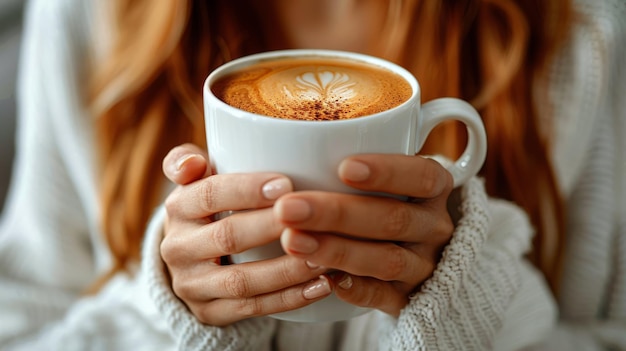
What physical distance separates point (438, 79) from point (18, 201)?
0.69 metres

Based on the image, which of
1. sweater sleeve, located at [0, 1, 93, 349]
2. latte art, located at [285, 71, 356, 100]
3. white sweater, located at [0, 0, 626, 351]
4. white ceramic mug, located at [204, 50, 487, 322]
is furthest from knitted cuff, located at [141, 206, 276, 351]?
sweater sleeve, located at [0, 1, 93, 349]

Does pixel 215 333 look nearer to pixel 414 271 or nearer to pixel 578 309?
pixel 414 271

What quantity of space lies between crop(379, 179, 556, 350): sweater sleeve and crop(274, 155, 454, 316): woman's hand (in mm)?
16

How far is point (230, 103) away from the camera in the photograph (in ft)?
1.46

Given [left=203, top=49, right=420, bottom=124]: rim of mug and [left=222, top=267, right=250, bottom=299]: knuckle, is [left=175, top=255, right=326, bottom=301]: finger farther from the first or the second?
[left=203, top=49, right=420, bottom=124]: rim of mug

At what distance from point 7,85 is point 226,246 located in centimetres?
94

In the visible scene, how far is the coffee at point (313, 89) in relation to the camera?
0.44m

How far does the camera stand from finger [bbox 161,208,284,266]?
0.42 metres

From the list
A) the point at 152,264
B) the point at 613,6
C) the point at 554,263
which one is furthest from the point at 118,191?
the point at 613,6

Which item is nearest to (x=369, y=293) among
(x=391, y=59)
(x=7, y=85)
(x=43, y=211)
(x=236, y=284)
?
(x=236, y=284)

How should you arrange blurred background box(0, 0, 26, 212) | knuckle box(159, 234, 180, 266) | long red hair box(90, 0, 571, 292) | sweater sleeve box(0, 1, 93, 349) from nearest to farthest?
knuckle box(159, 234, 180, 266)
long red hair box(90, 0, 571, 292)
sweater sleeve box(0, 1, 93, 349)
blurred background box(0, 0, 26, 212)

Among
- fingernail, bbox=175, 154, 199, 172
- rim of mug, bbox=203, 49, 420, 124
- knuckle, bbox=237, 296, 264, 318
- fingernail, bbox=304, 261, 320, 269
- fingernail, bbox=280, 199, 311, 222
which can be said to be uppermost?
rim of mug, bbox=203, 49, 420, 124

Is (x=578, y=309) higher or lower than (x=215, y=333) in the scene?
lower

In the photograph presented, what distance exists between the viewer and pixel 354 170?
40 cm
